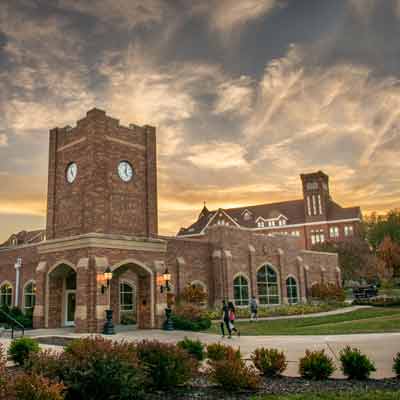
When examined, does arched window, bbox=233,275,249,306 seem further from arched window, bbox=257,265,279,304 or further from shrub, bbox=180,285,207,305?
shrub, bbox=180,285,207,305

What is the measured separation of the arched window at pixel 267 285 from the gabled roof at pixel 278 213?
33.6 metres

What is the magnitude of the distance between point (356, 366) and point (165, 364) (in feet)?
13.1

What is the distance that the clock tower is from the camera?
2375 cm

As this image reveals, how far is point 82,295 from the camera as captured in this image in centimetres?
2195

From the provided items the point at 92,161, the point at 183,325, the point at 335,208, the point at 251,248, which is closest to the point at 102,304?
the point at 183,325

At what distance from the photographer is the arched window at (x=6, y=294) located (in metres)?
35.8

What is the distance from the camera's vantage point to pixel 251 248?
39.7 metres

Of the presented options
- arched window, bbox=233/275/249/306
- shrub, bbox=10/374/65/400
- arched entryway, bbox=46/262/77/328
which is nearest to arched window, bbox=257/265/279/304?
arched window, bbox=233/275/249/306

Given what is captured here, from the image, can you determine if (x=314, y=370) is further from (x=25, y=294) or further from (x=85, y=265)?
(x=25, y=294)

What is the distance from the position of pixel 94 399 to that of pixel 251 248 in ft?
108

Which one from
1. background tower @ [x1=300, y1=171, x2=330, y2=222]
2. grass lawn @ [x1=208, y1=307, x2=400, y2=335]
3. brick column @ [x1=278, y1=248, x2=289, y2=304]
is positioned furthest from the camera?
background tower @ [x1=300, y1=171, x2=330, y2=222]

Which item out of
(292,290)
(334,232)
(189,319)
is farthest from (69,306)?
(334,232)

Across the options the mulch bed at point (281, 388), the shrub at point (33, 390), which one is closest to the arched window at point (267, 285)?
the mulch bed at point (281, 388)

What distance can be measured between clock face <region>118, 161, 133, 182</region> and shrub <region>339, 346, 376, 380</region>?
1771cm
